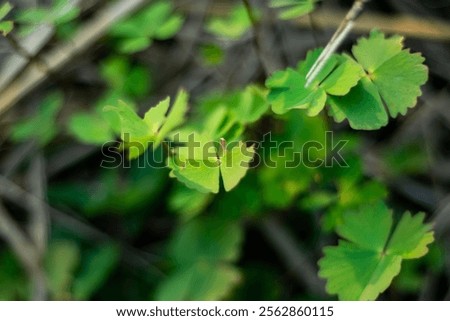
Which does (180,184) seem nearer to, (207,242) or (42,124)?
(207,242)

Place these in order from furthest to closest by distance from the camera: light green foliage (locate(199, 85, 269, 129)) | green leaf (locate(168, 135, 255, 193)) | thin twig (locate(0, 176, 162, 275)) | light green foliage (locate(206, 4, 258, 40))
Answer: thin twig (locate(0, 176, 162, 275)) → light green foliage (locate(206, 4, 258, 40)) → light green foliage (locate(199, 85, 269, 129)) → green leaf (locate(168, 135, 255, 193))

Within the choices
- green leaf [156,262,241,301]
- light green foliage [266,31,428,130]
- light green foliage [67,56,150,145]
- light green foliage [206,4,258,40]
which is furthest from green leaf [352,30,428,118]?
light green foliage [67,56,150,145]

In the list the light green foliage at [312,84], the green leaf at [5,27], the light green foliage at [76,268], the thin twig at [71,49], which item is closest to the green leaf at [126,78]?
the thin twig at [71,49]

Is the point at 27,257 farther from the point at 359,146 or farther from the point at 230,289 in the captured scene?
the point at 359,146

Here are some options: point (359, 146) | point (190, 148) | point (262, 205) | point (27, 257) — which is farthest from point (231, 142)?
point (27, 257)

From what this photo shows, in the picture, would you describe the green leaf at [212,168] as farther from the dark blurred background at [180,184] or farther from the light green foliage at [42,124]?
the light green foliage at [42,124]

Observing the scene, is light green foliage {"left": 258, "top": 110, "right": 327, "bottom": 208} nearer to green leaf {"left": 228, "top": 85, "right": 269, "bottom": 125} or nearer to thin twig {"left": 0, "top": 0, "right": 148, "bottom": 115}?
green leaf {"left": 228, "top": 85, "right": 269, "bottom": 125}

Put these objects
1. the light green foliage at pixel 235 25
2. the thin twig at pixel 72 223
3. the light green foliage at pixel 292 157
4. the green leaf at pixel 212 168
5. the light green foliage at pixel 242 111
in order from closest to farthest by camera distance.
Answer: the green leaf at pixel 212 168 → the light green foliage at pixel 242 111 → the light green foliage at pixel 292 157 → the light green foliage at pixel 235 25 → the thin twig at pixel 72 223
